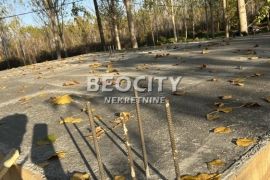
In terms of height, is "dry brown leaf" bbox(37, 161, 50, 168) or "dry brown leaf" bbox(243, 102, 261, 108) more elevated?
"dry brown leaf" bbox(243, 102, 261, 108)

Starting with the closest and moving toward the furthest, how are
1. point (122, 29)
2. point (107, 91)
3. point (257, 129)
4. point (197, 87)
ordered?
point (257, 129), point (197, 87), point (107, 91), point (122, 29)

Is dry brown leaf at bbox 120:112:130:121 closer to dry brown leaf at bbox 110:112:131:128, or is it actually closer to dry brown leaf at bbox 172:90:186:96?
dry brown leaf at bbox 110:112:131:128

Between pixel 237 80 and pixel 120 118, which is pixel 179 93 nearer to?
pixel 237 80

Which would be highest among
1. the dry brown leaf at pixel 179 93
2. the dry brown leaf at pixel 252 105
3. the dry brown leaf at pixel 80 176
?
the dry brown leaf at pixel 179 93

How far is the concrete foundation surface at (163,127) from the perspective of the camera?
8.20ft

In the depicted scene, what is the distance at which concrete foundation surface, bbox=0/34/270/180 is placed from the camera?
8.20ft

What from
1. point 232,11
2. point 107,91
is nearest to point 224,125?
point 107,91

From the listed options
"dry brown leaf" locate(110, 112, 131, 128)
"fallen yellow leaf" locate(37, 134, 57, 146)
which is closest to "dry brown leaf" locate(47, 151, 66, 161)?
"fallen yellow leaf" locate(37, 134, 57, 146)

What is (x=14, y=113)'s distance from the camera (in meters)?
4.45

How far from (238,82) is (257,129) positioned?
4.90 feet

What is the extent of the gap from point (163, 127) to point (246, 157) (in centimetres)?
95

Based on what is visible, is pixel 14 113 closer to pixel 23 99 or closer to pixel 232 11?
pixel 23 99

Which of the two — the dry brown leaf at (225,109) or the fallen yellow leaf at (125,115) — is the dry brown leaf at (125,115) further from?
the dry brown leaf at (225,109)

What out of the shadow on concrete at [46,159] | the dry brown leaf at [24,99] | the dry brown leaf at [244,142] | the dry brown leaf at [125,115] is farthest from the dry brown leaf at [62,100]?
the dry brown leaf at [244,142]
